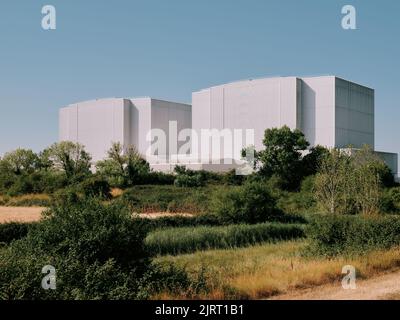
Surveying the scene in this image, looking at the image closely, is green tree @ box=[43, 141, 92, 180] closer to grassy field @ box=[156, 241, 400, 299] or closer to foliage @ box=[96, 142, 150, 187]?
foliage @ box=[96, 142, 150, 187]

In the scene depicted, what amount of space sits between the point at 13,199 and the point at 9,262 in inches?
1568

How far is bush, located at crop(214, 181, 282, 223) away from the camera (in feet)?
93.0

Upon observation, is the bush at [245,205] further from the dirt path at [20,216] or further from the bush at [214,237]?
the dirt path at [20,216]

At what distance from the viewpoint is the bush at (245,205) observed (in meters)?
28.3

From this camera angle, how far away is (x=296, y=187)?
172 ft

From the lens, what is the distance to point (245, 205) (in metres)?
28.3

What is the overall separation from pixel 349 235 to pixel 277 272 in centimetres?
544

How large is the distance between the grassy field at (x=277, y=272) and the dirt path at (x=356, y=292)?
38 cm

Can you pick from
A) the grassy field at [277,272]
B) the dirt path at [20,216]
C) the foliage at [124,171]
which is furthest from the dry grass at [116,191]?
the grassy field at [277,272]

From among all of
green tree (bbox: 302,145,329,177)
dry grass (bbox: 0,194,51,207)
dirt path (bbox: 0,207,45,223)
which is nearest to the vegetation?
dry grass (bbox: 0,194,51,207)

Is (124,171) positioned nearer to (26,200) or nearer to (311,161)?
(26,200)

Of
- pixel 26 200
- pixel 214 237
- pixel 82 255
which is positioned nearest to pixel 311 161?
pixel 26 200

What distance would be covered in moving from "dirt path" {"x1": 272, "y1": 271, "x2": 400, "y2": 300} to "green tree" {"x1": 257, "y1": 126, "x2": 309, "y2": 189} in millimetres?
40209
